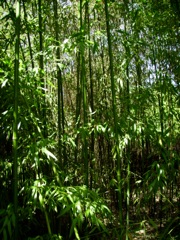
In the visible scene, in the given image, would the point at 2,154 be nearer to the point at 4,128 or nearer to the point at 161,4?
the point at 4,128

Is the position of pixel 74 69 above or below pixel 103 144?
above

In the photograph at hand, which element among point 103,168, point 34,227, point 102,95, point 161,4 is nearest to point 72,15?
point 102,95

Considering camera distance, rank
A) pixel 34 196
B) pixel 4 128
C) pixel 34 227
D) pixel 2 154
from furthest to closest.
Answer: pixel 34 227 → pixel 2 154 → pixel 4 128 → pixel 34 196

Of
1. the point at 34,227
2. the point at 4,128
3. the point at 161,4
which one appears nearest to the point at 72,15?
the point at 161,4

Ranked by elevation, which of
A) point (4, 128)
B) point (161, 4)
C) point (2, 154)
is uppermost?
point (161, 4)

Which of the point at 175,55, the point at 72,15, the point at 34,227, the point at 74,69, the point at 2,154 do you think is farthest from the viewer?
the point at 74,69

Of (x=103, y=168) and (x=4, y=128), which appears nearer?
(x=4, y=128)

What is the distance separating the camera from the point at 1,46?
235cm

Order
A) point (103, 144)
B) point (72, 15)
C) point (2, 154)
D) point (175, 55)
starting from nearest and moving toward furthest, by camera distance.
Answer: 1. point (2, 154)
2. point (175, 55)
3. point (103, 144)
4. point (72, 15)

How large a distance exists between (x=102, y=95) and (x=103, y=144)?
0.70m

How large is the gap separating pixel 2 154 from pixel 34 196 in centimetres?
→ 65

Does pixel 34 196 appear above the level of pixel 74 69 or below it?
below

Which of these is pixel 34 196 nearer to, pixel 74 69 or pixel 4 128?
pixel 4 128

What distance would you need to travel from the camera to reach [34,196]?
1.81 m
